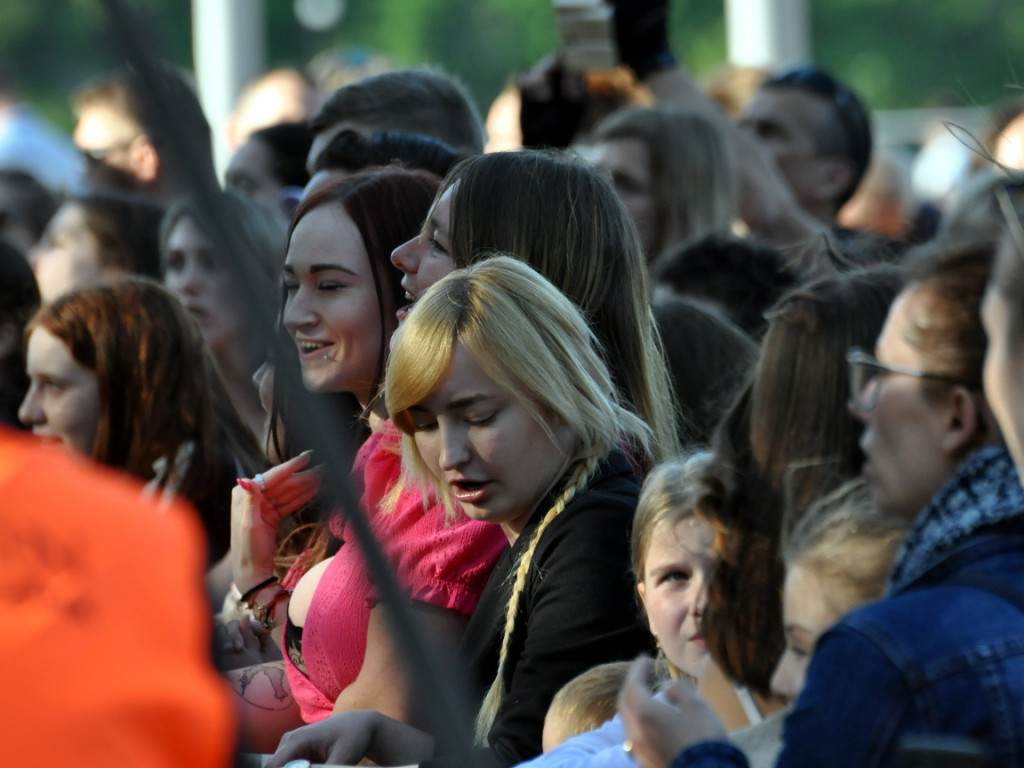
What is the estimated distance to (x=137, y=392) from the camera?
3.90 meters

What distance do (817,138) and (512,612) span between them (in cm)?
353

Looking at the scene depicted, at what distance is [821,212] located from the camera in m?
5.57

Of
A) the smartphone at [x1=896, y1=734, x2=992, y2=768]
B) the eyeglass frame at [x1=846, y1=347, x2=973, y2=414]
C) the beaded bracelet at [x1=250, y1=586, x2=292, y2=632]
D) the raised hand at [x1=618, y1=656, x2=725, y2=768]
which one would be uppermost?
the eyeglass frame at [x1=846, y1=347, x2=973, y2=414]

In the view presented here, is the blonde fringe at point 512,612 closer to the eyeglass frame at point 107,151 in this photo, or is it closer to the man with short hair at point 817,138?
the man with short hair at point 817,138

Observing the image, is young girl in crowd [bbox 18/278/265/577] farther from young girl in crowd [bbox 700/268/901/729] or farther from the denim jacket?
the denim jacket

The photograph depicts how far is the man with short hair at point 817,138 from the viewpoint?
217 inches

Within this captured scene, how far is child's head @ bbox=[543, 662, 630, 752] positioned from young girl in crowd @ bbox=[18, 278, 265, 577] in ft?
5.67

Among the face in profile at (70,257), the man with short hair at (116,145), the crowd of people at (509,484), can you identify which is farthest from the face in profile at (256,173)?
the crowd of people at (509,484)

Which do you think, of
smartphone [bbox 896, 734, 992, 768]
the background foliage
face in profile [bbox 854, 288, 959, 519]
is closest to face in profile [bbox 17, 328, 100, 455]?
face in profile [bbox 854, 288, 959, 519]

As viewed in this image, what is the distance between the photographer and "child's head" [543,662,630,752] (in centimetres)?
222

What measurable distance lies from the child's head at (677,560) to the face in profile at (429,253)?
743 millimetres

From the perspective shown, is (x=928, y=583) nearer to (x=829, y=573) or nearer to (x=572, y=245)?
(x=829, y=573)

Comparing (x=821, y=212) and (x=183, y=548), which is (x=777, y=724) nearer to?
(x=183, y=548)

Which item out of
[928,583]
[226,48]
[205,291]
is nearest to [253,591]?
[928,583]
